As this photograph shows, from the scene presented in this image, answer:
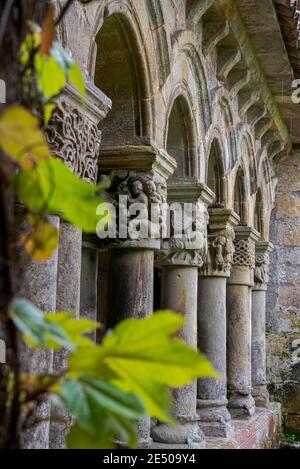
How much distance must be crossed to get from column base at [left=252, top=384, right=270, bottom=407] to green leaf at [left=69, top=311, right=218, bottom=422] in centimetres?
853

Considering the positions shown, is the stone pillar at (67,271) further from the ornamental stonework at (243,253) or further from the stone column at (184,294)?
the ornamental stonework at (243,253)

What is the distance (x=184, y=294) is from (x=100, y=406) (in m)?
4.84

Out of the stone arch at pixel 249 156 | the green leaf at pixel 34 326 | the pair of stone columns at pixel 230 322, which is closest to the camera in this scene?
the green leaf at pixel 34 326

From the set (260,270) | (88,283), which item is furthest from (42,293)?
(260,270)

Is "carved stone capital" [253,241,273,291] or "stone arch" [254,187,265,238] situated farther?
"stone arch" [254,187,265,238]

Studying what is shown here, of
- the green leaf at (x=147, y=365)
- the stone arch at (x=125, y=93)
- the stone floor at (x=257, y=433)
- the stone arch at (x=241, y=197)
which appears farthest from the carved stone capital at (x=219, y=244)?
the green leaf at (x=147, y=365)

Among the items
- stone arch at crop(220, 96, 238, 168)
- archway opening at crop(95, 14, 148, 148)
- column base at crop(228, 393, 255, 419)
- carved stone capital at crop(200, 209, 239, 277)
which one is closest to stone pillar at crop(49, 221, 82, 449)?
archway opening at crop(95, 14, 148, 148)

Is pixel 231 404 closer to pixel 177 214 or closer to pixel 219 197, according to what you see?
pixel 219 197

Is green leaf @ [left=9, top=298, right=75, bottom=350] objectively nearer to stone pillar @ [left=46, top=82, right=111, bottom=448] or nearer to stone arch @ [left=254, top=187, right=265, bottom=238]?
stone pillar @ [left=46, top=82, right=111, bottom=448]

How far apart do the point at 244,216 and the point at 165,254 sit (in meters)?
3.11

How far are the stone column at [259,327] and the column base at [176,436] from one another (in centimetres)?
391

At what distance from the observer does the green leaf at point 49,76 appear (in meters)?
0.96

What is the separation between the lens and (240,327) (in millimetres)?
8047

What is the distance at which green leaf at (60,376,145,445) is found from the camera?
2.58 feet
